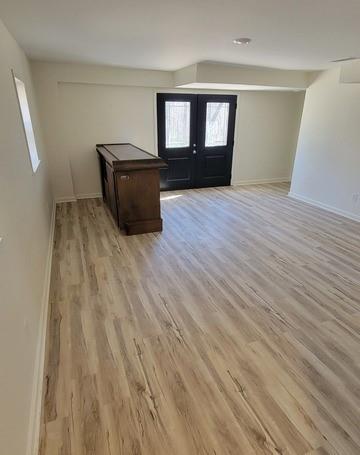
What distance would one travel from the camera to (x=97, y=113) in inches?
193

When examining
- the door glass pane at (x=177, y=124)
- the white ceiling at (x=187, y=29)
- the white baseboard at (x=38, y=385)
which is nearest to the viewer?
the white baseboard at (x=38, y=385)

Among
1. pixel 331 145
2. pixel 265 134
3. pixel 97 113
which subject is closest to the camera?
pixel 331 145

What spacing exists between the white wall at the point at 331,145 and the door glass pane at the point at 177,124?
2196 mm

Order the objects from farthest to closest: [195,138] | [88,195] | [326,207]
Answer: [195,138], [88,195], [326,207]

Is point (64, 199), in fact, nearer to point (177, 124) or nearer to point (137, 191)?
point (137, 191)

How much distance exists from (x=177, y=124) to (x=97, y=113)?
1.55 meters

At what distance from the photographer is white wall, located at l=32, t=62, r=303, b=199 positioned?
443 centimetres

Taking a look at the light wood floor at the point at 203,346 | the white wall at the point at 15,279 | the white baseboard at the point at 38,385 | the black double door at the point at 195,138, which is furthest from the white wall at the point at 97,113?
the white baseboard at the point at 38,385

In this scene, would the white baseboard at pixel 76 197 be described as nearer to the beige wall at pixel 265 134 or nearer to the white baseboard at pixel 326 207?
the beige wall at pixel 265 134

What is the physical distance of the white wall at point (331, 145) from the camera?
13.6 feet

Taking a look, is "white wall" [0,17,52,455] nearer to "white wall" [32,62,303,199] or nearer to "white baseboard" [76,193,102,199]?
"white wall" [32,62,303,199]

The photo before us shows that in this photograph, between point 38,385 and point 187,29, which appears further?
point 187,29

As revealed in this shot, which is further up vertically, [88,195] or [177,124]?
[177,124]

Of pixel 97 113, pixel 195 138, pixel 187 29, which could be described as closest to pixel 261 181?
pixel 195 138
